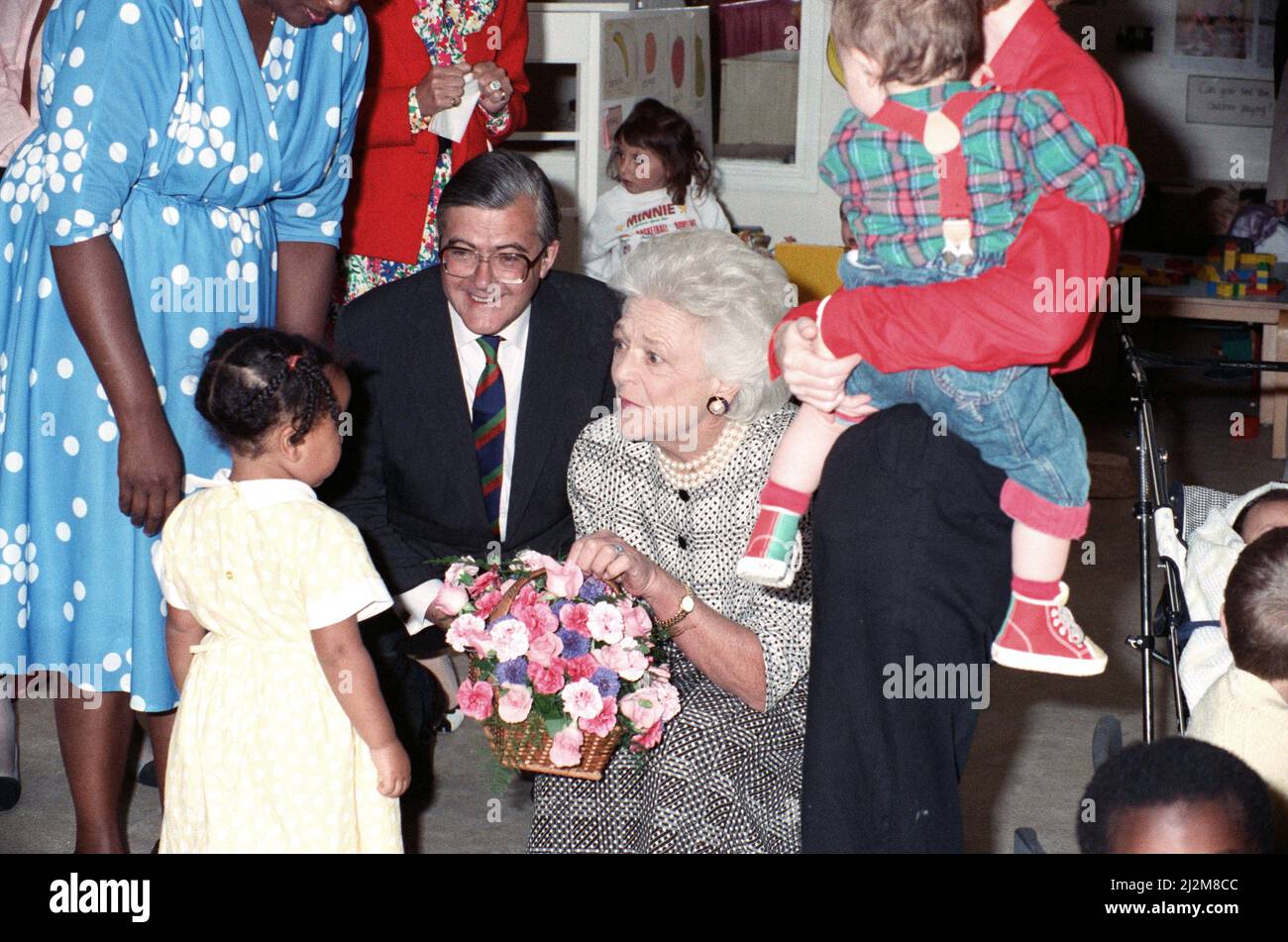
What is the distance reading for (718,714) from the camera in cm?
296

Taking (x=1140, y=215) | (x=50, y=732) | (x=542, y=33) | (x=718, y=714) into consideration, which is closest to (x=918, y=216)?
(x=718, y=714)

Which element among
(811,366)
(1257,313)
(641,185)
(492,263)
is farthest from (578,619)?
(1257,313)

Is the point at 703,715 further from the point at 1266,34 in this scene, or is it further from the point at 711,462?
the point at 1266,34

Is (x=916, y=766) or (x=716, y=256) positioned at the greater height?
(x=716, y=256)

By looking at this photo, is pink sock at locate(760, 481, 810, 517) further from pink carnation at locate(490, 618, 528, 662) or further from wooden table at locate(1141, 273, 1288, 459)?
wooden table at locate(1141, 273, 1288, 459)

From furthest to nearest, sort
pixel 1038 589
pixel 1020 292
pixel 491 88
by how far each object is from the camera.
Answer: pixel 491 88 → pixel 1038 589 → pixel 1020 292

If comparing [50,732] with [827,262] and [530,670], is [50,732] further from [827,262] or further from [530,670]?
[827,262]

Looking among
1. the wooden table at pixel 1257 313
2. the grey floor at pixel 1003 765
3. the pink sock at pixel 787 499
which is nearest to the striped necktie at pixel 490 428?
Answer: the grey floor at pixel 1003 765

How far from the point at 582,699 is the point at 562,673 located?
6 centimetres

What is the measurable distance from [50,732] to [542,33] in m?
3.28

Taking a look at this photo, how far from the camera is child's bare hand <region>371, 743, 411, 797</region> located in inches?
105

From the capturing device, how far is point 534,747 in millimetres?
2754

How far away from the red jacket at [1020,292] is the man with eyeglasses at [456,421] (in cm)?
146
